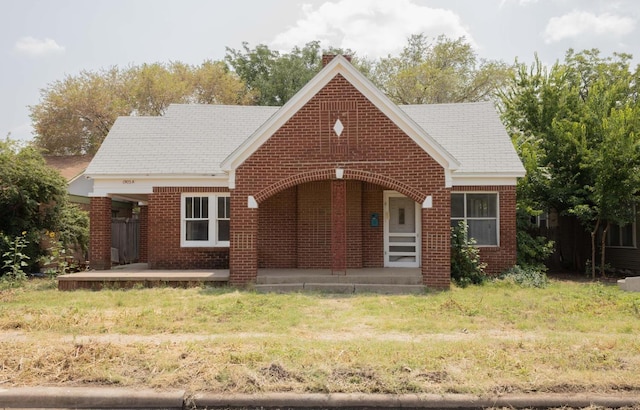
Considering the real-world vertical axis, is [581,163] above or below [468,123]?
below

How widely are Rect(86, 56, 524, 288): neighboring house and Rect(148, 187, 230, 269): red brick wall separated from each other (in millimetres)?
31

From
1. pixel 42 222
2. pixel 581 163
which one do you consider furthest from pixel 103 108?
pixel 581 163

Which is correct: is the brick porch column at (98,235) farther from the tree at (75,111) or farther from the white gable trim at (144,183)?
the tree at (75,111)

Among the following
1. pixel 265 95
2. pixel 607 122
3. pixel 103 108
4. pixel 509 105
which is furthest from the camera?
pixel 265 95

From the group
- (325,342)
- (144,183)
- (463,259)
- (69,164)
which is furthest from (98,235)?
(69,164)

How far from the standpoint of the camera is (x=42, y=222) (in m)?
18.3

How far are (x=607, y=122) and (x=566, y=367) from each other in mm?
11787

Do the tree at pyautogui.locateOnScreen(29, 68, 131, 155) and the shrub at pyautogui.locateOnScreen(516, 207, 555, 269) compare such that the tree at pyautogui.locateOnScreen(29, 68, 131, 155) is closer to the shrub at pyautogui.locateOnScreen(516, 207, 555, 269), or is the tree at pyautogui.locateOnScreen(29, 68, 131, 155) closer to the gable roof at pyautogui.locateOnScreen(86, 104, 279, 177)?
the gable roof at pyautogui.locateOnScreen(86, 104, 279, 177)

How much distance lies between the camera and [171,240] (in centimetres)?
1680

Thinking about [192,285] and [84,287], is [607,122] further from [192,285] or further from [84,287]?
[84,287]

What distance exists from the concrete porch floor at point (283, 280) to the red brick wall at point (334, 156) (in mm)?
715

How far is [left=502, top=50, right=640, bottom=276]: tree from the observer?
16.1 metres

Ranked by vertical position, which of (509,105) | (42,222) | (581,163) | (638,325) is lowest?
(638,325)

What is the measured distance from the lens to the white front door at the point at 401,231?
16.7 meters
